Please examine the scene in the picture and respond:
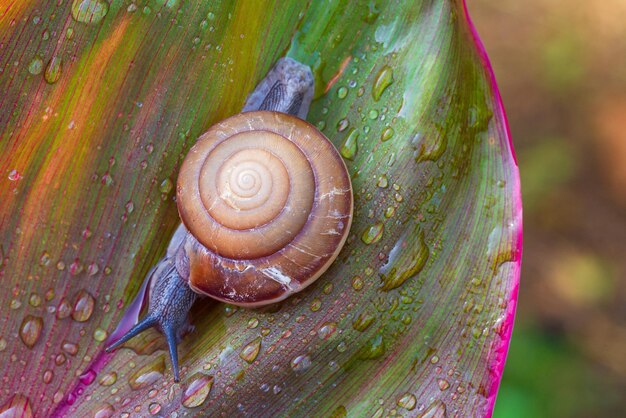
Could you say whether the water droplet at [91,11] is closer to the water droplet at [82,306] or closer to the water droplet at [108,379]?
the water droplet at [82,306]

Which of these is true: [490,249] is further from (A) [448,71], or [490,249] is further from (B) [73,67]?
(B) [73,67]

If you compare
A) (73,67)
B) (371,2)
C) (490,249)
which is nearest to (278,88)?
(371,2)

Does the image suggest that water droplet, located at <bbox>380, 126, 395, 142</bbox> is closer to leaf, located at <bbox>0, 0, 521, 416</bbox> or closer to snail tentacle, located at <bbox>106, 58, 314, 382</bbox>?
leaf, located at <bbox>0, 0, 521, 416</bbox>

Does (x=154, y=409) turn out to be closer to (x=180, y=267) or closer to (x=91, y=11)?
(x=180, y=267)

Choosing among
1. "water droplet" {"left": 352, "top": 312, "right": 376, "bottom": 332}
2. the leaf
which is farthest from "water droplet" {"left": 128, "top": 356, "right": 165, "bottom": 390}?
"water droplet" {"left": 352, "top": 312, "right": 376, "bottom": 332}

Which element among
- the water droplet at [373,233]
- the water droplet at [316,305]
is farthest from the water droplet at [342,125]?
the water droplet at [316,305]

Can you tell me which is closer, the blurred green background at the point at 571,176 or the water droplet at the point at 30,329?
the water droplet at the point at 30,329
